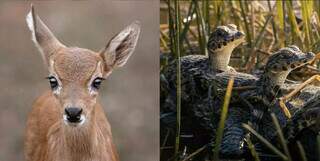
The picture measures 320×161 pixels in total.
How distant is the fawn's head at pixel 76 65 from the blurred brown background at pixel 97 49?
0.04 ft

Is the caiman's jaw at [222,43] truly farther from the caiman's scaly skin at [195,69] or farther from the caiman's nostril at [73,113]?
the caiman's nostril at [73,113]

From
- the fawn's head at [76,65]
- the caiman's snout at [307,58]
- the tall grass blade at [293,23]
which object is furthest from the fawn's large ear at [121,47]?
the tall grass blade at [293,23]

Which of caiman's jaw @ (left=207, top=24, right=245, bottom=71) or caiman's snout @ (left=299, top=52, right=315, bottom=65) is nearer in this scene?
caiman's snout @ (left=299, top=52, right=315, bottom=65)

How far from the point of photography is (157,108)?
1322mm

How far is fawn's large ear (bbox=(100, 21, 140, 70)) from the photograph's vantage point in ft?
4.27

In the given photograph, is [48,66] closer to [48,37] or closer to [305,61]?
[48,37]

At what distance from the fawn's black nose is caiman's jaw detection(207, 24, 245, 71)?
1.99 feet

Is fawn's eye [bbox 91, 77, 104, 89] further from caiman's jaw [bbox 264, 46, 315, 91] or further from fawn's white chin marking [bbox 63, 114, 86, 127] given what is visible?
caiman's jaw [bbox 264, 46, 315, 91]

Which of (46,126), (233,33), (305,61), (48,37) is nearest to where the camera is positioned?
(48,37)

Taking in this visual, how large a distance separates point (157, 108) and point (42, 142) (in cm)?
26

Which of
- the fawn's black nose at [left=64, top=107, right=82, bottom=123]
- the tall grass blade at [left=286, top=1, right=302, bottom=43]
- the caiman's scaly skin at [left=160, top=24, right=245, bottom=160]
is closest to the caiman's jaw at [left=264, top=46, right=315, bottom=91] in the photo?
the caiman's scaly skin at [left=160, top=24, right=245, bottom=160]

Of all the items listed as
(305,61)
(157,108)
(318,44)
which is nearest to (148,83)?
(157,108)

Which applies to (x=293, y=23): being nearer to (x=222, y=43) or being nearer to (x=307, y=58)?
(x=222, y=43)

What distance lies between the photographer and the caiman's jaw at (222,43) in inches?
71.3
